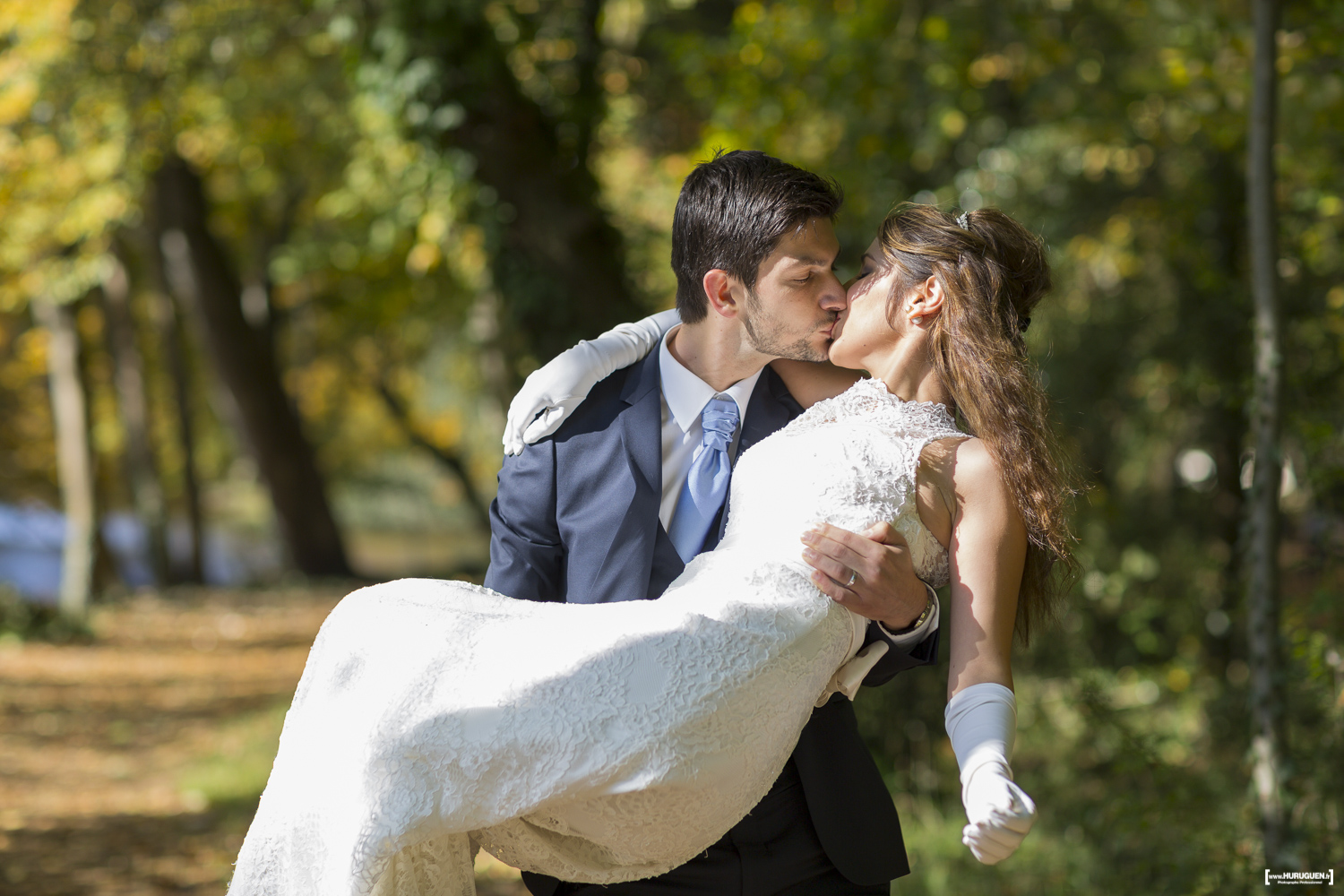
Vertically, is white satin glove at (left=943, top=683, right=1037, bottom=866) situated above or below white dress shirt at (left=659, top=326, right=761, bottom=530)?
below

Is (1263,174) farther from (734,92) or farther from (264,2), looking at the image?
(264,2)

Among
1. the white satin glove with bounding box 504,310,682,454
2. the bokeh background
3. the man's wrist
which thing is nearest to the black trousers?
the man's wrist

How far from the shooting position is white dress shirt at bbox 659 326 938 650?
2.41m

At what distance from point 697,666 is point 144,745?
26.5ft

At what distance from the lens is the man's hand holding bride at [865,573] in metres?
2.04

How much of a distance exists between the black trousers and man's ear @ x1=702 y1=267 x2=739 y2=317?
0.95m

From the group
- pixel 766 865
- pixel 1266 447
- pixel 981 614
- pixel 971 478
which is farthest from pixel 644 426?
pixel 1266 447

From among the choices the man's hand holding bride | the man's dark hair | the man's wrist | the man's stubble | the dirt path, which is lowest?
the dirt path

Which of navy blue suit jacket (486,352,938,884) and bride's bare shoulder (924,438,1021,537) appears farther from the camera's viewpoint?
navy blue suit jacket (486,352,938,884)

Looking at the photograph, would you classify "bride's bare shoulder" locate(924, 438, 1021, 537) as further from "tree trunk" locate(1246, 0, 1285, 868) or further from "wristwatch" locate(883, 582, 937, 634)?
"tree trunk" locate(1246, 0, 1285, 868)

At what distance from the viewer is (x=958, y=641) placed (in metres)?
2.02

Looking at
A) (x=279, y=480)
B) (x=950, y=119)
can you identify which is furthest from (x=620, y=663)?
(x=279, y=480)

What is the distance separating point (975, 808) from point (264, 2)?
29.5 feet

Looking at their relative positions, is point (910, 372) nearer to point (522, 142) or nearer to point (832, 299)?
point (832, 299)
